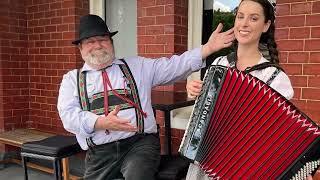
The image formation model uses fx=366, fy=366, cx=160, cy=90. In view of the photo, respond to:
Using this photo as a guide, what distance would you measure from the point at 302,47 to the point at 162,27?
52.3 inches

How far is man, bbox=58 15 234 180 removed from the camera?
2283 millimetres

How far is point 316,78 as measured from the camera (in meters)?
2.65

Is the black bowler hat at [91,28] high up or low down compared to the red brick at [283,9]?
down

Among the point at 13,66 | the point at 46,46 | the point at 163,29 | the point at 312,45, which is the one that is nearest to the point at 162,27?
the point at 163,29

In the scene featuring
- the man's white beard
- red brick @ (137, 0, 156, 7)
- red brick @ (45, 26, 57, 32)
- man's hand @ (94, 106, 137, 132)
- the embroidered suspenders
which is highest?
red brick @ (137, 0, 156, 7)

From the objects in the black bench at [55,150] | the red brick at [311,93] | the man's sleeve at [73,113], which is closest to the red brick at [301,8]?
the red brick at [311,93]

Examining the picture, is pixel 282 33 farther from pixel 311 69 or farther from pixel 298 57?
pixel 311 69

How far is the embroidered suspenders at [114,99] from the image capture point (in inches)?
91.0

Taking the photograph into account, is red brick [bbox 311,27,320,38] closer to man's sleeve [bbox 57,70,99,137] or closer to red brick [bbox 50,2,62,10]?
man's sleeve [bbox 57,70,99,137]

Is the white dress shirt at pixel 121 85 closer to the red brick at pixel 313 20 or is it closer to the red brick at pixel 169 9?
the red brick at pixel 313 20

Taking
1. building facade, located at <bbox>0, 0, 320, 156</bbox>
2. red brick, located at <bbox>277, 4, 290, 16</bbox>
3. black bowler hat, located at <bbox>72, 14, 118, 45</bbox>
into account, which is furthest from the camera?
building facade, located at <bbox>0, 0, 320, 156</bbox>

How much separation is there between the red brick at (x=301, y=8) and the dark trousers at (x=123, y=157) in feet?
4.59

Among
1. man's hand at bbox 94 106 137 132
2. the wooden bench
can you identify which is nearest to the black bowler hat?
man's hand at bbox 94 106 137 132

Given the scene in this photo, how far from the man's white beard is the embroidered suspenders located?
0.09 metres
